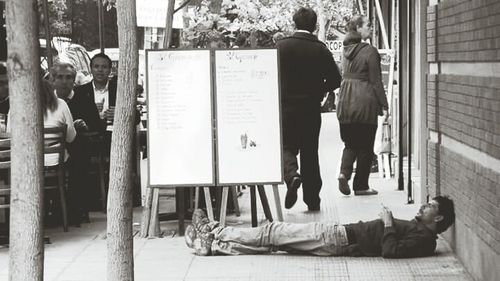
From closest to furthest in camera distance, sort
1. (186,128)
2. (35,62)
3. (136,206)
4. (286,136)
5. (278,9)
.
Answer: (35,62)
(186,128)
(286,136)
(136,206)
(278,9)

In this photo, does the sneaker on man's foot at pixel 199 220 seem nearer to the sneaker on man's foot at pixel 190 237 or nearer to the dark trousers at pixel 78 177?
the sneaker on man's foot at pixel 190 237

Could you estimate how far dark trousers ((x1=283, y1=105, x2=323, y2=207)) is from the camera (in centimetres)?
1153

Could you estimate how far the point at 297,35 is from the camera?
11672 mm

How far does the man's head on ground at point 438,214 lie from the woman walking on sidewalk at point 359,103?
4149mm

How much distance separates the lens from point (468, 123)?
8172 mm

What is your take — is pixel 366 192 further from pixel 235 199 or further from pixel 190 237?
pixel 190 237

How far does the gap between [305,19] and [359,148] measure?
6.82 feet

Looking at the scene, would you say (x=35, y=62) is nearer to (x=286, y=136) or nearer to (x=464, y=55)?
(x=464, y=55)

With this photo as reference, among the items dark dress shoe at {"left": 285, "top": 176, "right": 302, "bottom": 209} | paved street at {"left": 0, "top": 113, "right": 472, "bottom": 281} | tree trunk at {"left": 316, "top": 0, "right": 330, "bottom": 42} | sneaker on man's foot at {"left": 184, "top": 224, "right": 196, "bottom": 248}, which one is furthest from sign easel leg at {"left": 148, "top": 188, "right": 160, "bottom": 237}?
tree trunk at {"left": 316, "top": 0, "right": 330, "bottom": 42}

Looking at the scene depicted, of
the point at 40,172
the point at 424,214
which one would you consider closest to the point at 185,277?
the point at 424,214

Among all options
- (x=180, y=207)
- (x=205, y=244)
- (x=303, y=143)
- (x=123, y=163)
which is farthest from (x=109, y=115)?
A: (x=123, y=163)

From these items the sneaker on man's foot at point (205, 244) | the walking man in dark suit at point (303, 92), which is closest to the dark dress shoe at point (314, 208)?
the walking man in dark suit at point (303, 92)

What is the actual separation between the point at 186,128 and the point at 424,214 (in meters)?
2.39

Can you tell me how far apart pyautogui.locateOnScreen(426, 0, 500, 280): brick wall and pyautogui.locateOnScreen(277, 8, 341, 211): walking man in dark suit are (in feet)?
5.22
